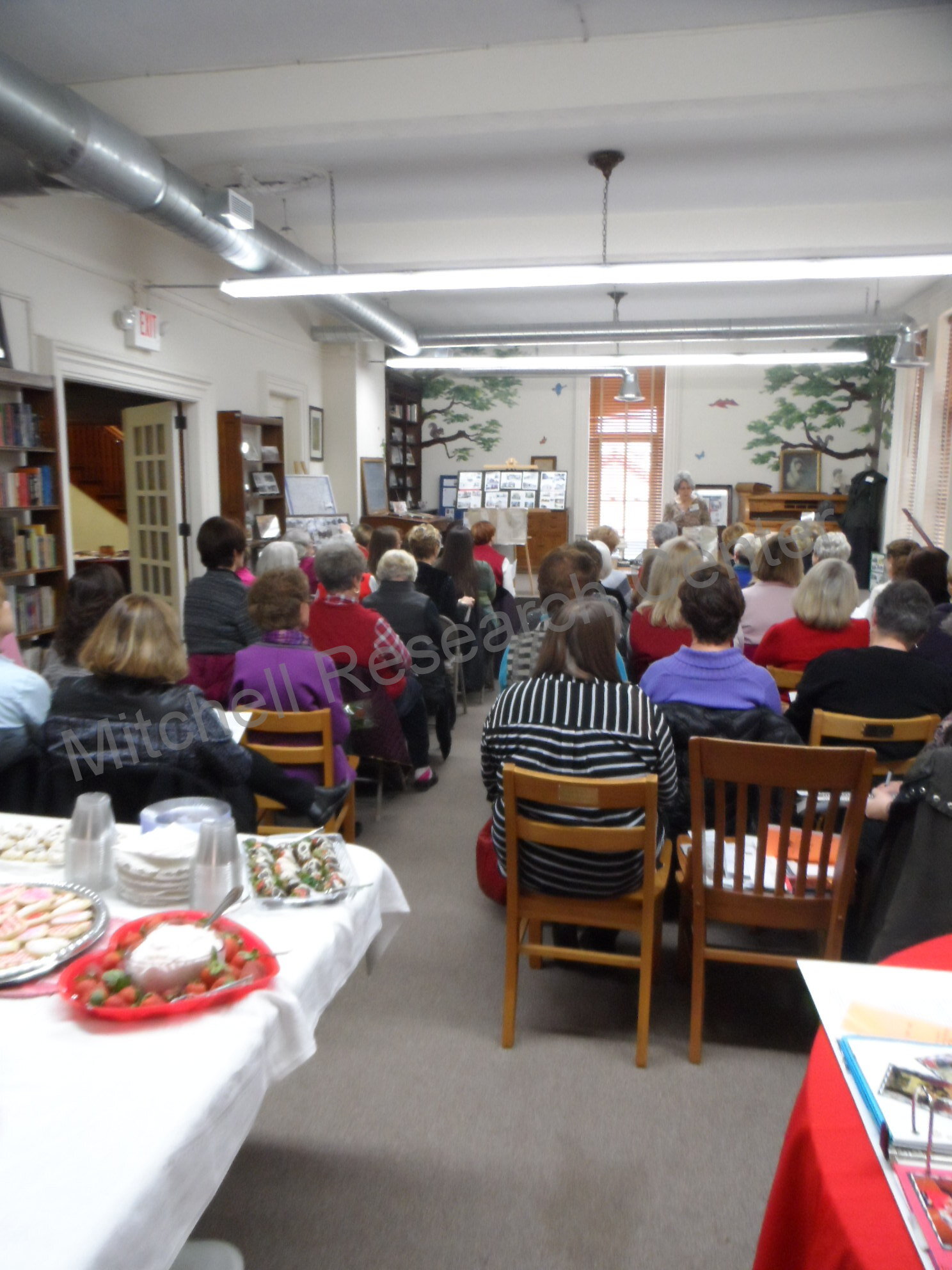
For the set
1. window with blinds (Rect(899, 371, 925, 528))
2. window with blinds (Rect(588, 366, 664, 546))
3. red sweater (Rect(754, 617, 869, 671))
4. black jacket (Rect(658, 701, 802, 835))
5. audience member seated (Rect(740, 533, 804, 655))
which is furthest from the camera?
window with blinds (Rect(588, 366, 664, 546))

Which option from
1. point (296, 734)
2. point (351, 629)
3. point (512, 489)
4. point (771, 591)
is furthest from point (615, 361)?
point (296, 734)

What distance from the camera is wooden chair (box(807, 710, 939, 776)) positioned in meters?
2.62

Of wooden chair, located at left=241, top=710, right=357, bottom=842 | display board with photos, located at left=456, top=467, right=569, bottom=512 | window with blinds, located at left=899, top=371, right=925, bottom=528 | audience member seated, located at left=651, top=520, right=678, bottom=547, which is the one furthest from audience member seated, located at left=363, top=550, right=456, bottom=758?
display board with photos, located at left=456, top=467, right=569, bottom=512

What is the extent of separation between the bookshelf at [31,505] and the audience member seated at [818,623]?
13.0ft

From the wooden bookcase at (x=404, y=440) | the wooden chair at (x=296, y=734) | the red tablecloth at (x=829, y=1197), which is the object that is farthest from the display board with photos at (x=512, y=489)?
the red tablecloth at (x=829, y=1197)

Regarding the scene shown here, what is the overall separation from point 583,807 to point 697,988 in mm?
637

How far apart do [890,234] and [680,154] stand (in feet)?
8.47

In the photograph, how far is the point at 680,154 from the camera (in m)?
5.55

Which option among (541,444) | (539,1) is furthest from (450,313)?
(539,1)

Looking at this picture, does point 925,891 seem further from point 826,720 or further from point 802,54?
point 802,54

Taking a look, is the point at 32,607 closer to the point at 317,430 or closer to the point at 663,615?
the point at 663,615

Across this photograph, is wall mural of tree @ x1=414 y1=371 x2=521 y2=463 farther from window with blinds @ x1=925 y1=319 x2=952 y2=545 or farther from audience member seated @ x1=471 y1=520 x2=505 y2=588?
audience member seated @ x1=471 y1=520 x2=505 y2=588

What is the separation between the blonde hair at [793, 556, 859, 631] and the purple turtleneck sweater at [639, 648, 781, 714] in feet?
2.90

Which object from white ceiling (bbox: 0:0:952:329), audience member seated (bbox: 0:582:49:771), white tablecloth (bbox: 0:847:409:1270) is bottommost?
white tablecloth (bbox: 0:847:409:1270)
